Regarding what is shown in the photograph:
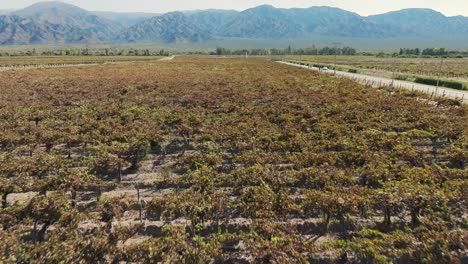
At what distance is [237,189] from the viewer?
344 inches

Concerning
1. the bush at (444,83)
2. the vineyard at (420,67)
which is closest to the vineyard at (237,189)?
the bush at (444,83)

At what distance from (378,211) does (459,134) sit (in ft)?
28.1

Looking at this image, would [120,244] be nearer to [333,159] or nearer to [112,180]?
[112,180]

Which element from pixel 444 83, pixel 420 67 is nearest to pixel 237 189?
pixel 444 83

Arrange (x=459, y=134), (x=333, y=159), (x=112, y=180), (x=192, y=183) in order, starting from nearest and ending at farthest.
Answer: (x=192, y=183) → (x=112, y=180) → (x=333, y=159) → (x=459, y=134)

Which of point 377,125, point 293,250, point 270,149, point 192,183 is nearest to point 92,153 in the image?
point 192,183

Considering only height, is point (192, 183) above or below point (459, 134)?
below

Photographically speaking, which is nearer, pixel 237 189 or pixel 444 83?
pixel 237 189

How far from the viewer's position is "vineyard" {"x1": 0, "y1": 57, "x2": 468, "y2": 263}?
18.7 feet

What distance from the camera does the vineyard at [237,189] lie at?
5.70 meters

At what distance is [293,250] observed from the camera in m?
5.42

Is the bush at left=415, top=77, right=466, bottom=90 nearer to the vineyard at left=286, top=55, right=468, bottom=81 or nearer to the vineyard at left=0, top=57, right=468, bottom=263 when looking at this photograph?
the vineyard at left=286, top=55, right=468, bottom=81

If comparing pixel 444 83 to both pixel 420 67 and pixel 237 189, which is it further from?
pixel 420 67

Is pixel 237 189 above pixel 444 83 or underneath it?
underneath
